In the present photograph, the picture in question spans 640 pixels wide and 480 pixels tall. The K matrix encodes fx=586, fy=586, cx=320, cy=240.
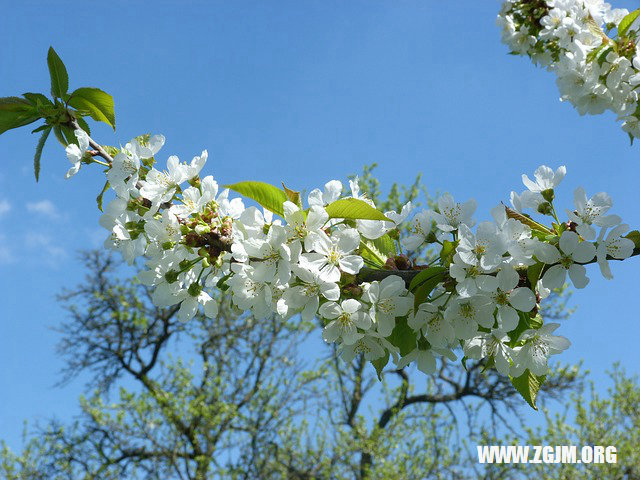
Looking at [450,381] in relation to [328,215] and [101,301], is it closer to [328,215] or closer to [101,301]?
[101,301]

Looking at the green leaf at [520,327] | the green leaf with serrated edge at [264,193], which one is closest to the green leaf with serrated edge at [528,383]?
the green leaf at [520,327]

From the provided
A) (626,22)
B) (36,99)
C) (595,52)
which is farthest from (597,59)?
(36,99)

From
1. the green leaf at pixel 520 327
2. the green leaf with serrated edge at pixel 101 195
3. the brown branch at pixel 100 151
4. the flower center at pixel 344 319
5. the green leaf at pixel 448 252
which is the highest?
the brown branch at pixel 100 151

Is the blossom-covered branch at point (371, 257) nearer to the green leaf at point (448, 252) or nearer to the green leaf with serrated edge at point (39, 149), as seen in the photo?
the green leaf at point (448, 252)

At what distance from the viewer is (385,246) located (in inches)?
44.3

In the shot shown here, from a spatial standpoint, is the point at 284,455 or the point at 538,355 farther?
the point at 284,455

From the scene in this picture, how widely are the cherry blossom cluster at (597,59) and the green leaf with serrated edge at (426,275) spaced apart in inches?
45.6

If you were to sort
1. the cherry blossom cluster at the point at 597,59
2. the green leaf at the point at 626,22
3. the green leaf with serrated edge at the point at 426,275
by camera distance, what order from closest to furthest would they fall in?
the green leaf with serrated edge at the point at 426,275
the green leaf at the point at 626,22
the cherry blossom cluster at the point at 597,59

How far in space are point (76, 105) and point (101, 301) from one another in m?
7.58

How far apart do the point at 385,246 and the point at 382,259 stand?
4cm

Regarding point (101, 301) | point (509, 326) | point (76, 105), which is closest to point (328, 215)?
point (509, 326)

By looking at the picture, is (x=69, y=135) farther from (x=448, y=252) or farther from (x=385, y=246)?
(x=448, y=252)

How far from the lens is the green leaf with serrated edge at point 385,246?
→ 3.67 ft

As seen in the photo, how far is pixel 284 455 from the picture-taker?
7254mm
